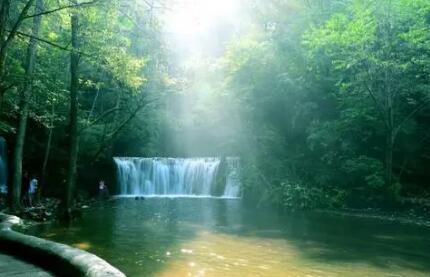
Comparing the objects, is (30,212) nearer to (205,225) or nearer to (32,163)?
(205,225)

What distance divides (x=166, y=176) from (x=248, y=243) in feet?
66.0

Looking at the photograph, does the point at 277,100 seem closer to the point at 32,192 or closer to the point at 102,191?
the point at 102,191

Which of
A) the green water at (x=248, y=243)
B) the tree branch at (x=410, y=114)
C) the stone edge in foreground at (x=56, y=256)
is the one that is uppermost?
the tree branch at (x=410, y=114)

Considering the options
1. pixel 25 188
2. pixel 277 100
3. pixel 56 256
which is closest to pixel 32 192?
pixel 25 188

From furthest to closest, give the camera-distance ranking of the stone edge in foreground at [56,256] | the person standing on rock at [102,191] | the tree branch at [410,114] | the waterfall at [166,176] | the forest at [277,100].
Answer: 1. the waterfall at [166,176]
2. the person standing on rock at [102,191]
3. the tree branch at [410,114]
4. the forest at [277,100]
5. the stone edge in foreground at [56,256]

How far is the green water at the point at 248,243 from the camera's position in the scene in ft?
32.7

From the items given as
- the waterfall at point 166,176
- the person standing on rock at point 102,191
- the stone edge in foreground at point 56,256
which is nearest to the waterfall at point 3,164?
the person standing on rock at point 102,191

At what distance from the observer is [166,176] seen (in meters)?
32.6

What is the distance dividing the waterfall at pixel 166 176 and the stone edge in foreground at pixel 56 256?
81.3 feet

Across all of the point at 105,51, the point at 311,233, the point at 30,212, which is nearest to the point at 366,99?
the point at 311,233

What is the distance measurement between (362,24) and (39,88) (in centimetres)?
1304

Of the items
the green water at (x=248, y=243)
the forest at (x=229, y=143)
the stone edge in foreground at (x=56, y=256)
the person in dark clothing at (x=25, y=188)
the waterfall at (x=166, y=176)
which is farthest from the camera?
the waterfall at (x=166, y=176)

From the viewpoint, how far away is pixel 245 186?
25891mm

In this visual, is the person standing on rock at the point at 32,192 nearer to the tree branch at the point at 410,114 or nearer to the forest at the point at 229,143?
the forest at the point at 229,143
